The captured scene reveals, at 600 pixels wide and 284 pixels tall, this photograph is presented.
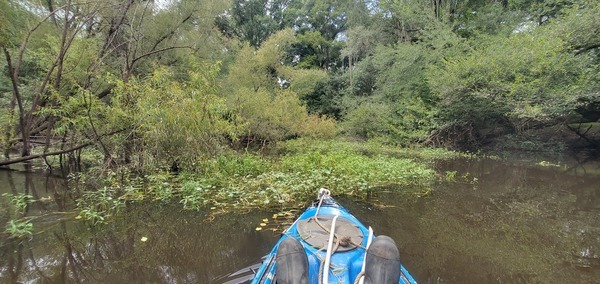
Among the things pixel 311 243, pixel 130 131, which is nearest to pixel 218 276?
pixel 311 243

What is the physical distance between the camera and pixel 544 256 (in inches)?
147

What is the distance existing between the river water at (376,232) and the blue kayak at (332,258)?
3.17 ft

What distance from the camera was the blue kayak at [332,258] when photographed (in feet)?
6.42

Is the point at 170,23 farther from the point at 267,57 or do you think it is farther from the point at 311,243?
the point at 311,243

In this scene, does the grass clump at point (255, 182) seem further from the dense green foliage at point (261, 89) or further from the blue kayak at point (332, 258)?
the blue kayak at point (332, 258)

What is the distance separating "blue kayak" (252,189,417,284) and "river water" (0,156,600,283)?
967mm

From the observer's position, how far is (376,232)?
433cm

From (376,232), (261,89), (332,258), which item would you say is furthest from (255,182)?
(261,89)

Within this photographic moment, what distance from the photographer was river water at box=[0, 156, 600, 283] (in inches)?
128

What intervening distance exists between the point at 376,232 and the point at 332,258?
2.15 metres

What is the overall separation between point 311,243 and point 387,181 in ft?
15.5

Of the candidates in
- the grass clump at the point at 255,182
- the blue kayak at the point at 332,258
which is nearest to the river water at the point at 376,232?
the grass clump at the point at 255,182

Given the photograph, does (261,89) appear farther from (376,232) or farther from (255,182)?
(376,232)

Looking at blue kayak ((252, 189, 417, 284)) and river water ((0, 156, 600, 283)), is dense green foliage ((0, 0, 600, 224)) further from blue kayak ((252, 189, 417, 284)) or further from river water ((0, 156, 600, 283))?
blue kayak ((252, 189, 417, 284))
